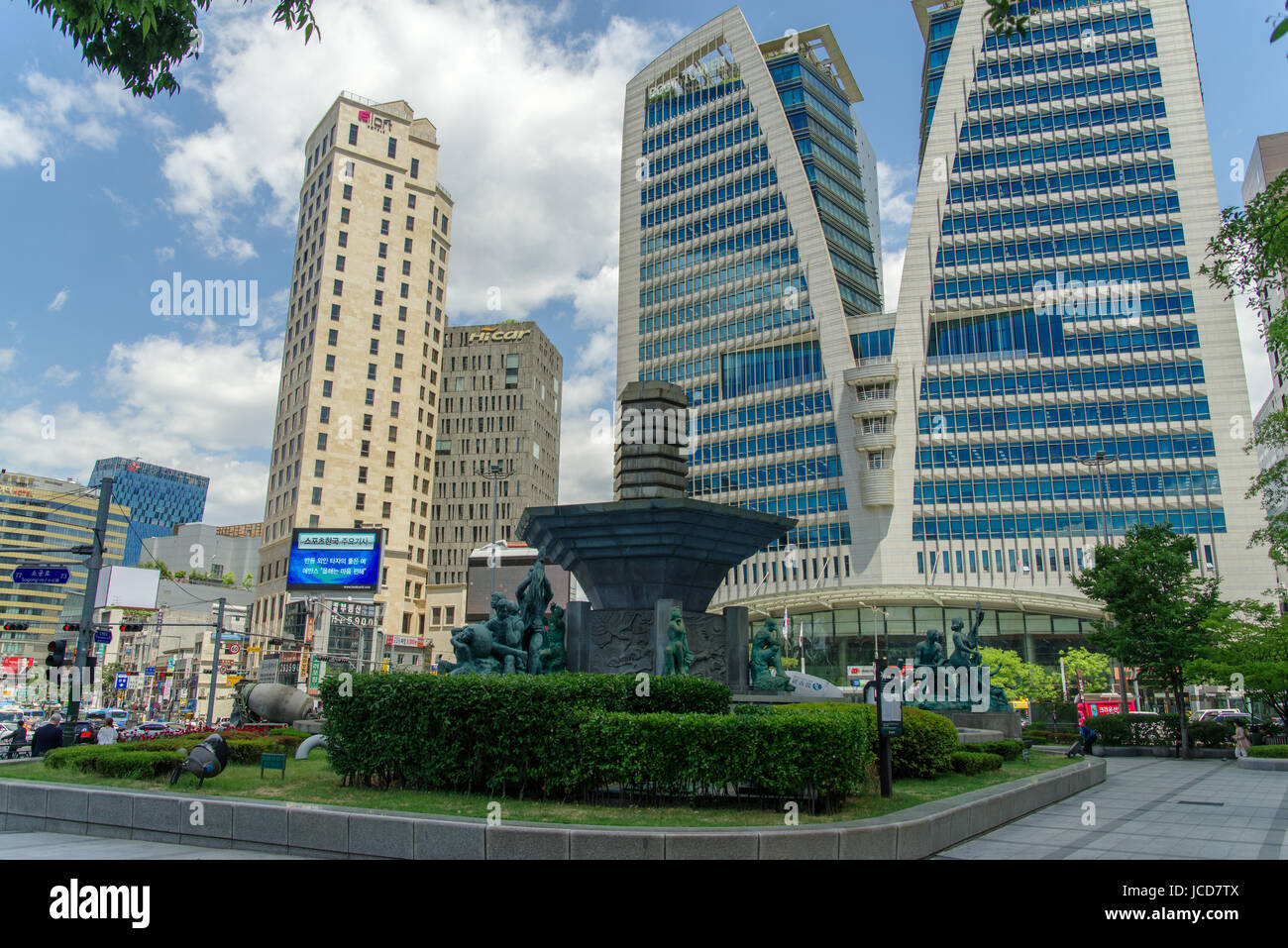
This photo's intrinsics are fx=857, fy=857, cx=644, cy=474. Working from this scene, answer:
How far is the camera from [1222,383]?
71.2 meters

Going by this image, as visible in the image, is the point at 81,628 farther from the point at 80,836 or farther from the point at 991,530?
the point at 991,530

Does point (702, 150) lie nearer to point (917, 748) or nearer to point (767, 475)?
point (767, 475)

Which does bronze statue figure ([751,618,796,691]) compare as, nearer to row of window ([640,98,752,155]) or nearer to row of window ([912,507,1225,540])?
row of window ([912,507,1225,540])

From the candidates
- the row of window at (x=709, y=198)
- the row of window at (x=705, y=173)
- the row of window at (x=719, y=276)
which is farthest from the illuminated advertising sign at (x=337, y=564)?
the row of window at (x=705, y=173)

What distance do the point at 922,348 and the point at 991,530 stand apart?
17648 millimetres

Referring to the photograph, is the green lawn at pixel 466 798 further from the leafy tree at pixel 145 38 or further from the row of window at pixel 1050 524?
the row of window at pixel 1050 524

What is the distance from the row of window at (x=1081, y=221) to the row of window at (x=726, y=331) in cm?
1578

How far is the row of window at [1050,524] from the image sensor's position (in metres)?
68.9

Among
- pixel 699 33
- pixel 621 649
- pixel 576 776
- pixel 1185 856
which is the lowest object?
pixel 1185 856

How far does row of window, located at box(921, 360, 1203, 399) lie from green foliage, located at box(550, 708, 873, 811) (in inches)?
2823

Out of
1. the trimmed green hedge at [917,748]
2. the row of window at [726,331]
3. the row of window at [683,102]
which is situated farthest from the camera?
the row of window at [683,102]

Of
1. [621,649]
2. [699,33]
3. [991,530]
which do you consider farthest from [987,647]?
[699,33]

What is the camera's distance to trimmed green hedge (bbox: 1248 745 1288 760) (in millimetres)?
25594

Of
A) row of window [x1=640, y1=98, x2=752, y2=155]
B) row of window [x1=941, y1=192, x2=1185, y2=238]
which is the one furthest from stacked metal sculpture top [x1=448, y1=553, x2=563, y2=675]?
row of window [x1=640, y1=98, x2=752, y2=155]
